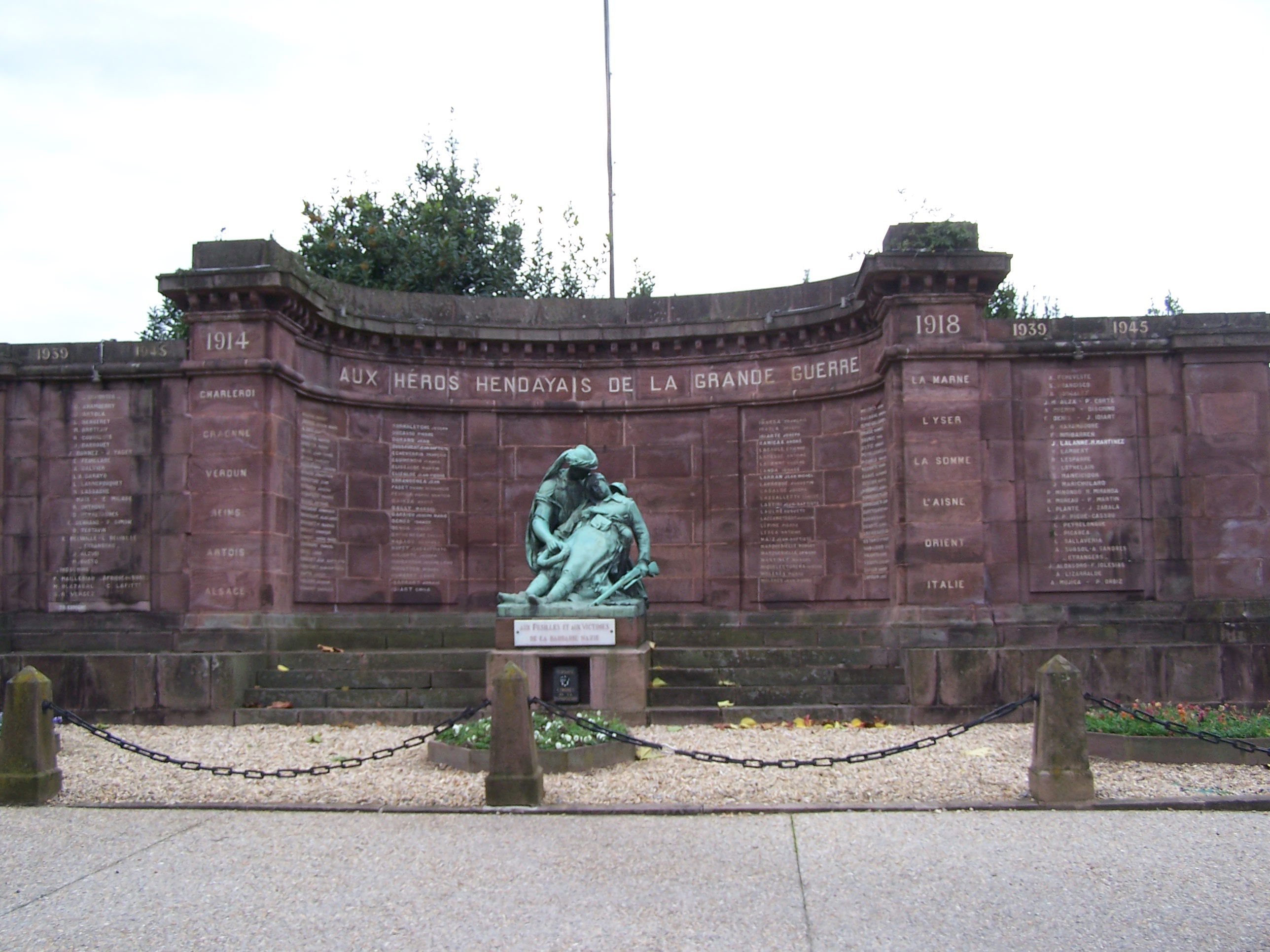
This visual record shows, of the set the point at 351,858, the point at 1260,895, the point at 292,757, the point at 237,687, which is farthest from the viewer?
the point at 237,687

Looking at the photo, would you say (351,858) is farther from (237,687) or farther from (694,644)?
(694,644)

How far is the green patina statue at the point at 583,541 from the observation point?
528 inches

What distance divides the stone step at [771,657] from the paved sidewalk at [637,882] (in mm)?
5911

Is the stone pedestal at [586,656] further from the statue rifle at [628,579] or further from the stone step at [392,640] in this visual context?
the stone step at [392,640]

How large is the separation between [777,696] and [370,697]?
16.9ft

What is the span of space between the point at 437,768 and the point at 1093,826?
5.88 meters

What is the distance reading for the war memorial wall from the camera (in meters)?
14.8

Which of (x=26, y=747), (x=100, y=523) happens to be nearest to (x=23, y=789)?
(x=26, y=747)

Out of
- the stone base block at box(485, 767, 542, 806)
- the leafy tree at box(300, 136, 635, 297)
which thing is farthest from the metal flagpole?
the stone base block at box(485, 767, 542, 806)

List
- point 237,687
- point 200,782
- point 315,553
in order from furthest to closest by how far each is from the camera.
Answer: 1. point 315,553
2. point 237,687
3. point 200,782

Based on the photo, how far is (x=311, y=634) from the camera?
1611 cm

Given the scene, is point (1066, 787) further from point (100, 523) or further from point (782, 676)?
point (100, 523)

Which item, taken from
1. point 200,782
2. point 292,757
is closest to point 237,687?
point 292,757

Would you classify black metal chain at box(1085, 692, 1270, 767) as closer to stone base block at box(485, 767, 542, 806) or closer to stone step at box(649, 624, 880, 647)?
stone base block at box(485, 767, 542, 806)
